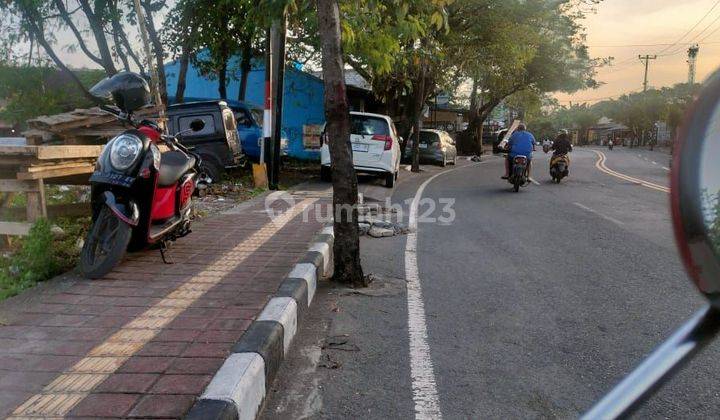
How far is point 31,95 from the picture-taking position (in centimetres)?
1722

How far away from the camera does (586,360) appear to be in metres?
3.74

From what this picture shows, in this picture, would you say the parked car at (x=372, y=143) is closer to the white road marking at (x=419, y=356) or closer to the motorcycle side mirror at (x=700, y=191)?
the white road marking at (x=419, y=356)

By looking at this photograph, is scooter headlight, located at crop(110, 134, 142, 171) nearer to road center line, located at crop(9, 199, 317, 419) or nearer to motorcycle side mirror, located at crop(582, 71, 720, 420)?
road center line, located at crop(9, 199, 317, 419)

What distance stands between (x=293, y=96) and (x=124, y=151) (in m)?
20.7

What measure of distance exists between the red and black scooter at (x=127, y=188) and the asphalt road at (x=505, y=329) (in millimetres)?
1681

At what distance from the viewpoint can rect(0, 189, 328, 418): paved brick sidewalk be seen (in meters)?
2.73

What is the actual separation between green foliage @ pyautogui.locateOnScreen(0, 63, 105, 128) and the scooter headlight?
1391 centimetres

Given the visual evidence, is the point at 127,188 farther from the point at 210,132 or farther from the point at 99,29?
the point at 99,29

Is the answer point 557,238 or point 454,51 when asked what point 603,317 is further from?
point 454,51

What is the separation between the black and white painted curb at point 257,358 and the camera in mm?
2636

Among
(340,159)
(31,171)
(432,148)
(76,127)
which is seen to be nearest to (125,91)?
(31,171)

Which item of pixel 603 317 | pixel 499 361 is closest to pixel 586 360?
pixel 499 361

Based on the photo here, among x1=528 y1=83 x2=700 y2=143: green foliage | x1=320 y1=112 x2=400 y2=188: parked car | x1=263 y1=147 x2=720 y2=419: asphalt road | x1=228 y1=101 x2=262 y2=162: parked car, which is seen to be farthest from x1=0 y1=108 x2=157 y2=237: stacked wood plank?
x1=528 y1=83 x2=700 y2=143: green foliage

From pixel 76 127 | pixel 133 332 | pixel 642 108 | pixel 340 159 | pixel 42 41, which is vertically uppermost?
pixel 642 108
